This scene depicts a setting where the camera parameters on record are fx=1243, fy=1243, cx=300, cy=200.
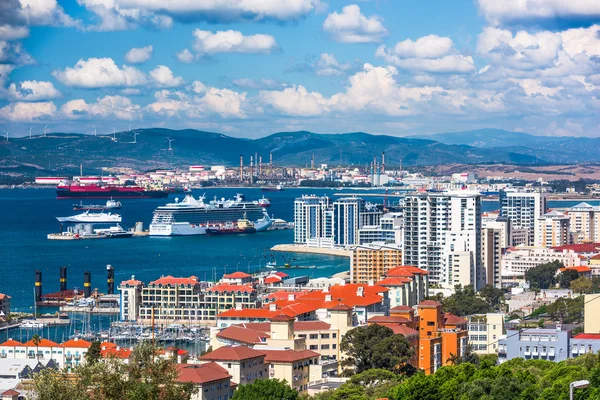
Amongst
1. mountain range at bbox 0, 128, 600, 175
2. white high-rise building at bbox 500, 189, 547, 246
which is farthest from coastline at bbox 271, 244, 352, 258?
mountain range at bbox 0, 128, 600, 175

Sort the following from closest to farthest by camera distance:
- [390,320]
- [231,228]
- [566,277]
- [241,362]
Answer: [241,362]
[390,320]
[566,277]
[231,228]

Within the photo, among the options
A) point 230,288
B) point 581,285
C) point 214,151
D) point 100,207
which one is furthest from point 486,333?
point 214,151

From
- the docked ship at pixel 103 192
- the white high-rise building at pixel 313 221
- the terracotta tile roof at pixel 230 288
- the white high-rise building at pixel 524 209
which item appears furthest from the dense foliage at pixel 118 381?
the docked ship at pixel 103 192

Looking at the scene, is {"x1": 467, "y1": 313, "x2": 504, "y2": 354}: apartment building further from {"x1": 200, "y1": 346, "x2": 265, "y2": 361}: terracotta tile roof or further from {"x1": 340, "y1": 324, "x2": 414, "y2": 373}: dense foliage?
{"x1": 200, "y1": 346, "x2": 265, "y2": 361}: terracotta tile roof

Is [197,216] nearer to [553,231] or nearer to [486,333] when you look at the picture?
[553,231]

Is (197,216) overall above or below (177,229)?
above

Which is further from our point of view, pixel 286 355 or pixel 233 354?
pixel 286 355
